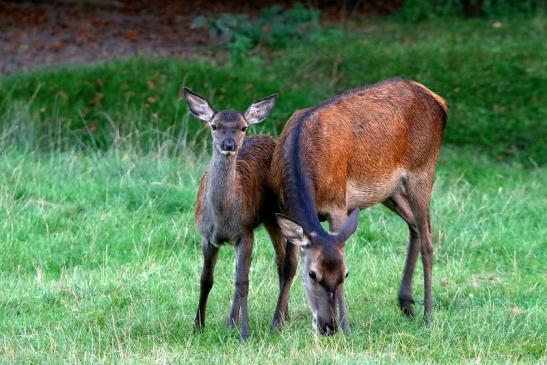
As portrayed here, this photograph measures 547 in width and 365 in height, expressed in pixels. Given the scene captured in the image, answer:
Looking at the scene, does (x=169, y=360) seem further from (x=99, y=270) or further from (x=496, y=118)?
(x=496, y=118)

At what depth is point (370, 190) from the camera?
8.34m

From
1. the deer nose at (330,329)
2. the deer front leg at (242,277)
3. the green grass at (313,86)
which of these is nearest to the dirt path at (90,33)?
the green grass at (313,86)

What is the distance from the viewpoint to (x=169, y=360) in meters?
6.77

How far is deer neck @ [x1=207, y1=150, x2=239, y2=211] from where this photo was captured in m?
7.68

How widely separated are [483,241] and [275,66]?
7.30 meters

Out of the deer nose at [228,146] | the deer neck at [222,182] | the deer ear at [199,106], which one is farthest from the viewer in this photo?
the deer ear at [199,106]

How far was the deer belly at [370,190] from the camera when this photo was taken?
8234 mm

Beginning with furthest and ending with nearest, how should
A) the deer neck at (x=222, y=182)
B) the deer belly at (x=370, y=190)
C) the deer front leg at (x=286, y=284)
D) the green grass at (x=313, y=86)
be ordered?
1. the green grass at (x=313, y=86)
2. the deer belly at (x=370, y=190)
3. the deer front leg at (x=286, y=284)
4. the deer neck at (x=222, y=182)

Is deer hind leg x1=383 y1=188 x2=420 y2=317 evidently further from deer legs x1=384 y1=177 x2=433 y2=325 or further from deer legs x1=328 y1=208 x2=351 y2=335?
deer legs x1=328 y1=208 x2=351 y2=335

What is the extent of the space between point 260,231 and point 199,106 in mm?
2944

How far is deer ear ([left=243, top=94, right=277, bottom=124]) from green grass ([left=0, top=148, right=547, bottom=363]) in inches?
54.0

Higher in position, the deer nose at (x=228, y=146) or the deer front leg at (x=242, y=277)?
the deer nose at (x=228, y=146)

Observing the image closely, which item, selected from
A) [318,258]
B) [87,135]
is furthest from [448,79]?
[318,258]

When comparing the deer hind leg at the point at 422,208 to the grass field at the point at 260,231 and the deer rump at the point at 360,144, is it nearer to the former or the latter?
the deer rump at the point at 360,144
